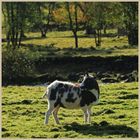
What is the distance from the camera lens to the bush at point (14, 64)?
3966 cm

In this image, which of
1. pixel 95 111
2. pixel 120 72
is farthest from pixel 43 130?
pixel 120 72

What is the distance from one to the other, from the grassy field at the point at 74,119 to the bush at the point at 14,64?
11.6 m

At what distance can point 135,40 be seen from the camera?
55.3 metres

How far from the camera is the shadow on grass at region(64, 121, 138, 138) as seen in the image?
1602 centimetres

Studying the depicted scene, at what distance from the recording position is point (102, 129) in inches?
656

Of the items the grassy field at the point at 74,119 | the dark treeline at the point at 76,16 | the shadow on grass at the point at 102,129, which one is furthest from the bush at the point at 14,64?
the shadow on grass at the point at 102,129

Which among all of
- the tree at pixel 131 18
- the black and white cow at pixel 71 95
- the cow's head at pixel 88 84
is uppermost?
the tree at pixel 131 18

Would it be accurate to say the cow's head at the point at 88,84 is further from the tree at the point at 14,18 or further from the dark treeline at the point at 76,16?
A: the tree at the point at 14,18

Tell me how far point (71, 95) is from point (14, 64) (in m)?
23.2

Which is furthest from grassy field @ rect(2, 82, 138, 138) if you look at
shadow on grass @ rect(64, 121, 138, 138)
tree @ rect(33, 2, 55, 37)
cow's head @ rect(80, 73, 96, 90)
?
tree @ rect(33, 2, 55, 37)

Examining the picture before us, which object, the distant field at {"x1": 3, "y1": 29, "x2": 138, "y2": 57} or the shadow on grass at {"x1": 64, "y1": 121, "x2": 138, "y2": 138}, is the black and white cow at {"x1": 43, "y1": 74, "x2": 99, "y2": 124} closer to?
the shadow on grass at {"x1": 64, "y1": 121, "x2": 138, "y2": 138}

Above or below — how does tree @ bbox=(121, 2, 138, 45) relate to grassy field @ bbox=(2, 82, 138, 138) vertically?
above

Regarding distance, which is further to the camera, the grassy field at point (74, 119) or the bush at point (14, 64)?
the bush at point (14, 64)

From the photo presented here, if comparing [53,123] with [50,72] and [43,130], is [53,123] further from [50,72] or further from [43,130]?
[50,72]
